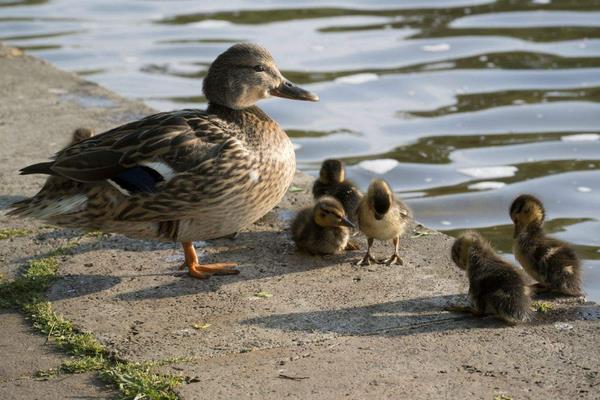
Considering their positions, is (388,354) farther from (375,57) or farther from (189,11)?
(189,11)

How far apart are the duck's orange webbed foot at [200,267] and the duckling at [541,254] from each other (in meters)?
1.53

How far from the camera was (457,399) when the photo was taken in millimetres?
4348

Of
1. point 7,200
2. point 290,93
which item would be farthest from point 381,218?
point 7,200

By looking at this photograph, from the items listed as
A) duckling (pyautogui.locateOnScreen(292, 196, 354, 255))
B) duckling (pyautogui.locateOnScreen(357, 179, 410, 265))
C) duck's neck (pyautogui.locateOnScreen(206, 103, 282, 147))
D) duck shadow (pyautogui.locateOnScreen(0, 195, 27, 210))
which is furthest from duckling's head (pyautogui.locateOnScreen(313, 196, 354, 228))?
duck shadow (pyautogui.locateOnScreen(0, 195, 27, 210))

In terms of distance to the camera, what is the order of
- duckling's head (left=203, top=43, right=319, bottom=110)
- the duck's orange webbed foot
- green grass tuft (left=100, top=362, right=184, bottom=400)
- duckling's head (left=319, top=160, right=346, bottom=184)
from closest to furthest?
green grass tuft (left=100, top=362, right=184, bottom=400) < the duck's orange webbed foot < duckling's head (left=203, top=43, right=319, bottom=110) < duckling's head (left=319, top=160, right=346, bottom=184)

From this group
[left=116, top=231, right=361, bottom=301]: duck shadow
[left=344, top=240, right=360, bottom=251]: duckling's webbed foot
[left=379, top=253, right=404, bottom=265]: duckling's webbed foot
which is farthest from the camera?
[left=344, top=240, right=360, bottom=251]: duckling's webbed foot

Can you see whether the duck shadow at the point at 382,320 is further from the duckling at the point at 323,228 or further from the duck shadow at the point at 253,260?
the duckling at the point at 323,228

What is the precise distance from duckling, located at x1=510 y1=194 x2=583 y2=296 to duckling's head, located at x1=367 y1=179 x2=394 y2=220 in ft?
2.35

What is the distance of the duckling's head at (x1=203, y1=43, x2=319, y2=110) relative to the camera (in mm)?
6336

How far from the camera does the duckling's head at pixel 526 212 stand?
6.16 m

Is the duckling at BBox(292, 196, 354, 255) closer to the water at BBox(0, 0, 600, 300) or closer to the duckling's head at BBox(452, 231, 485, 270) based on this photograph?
the duckling's head at BBox(452, 231, 485, 270)

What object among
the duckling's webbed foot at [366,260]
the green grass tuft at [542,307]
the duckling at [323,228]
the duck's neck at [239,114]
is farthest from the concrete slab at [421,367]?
the duck's neck at [239,114]

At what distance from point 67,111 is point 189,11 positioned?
662 cm

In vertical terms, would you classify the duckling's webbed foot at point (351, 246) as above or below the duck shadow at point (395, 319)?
below
